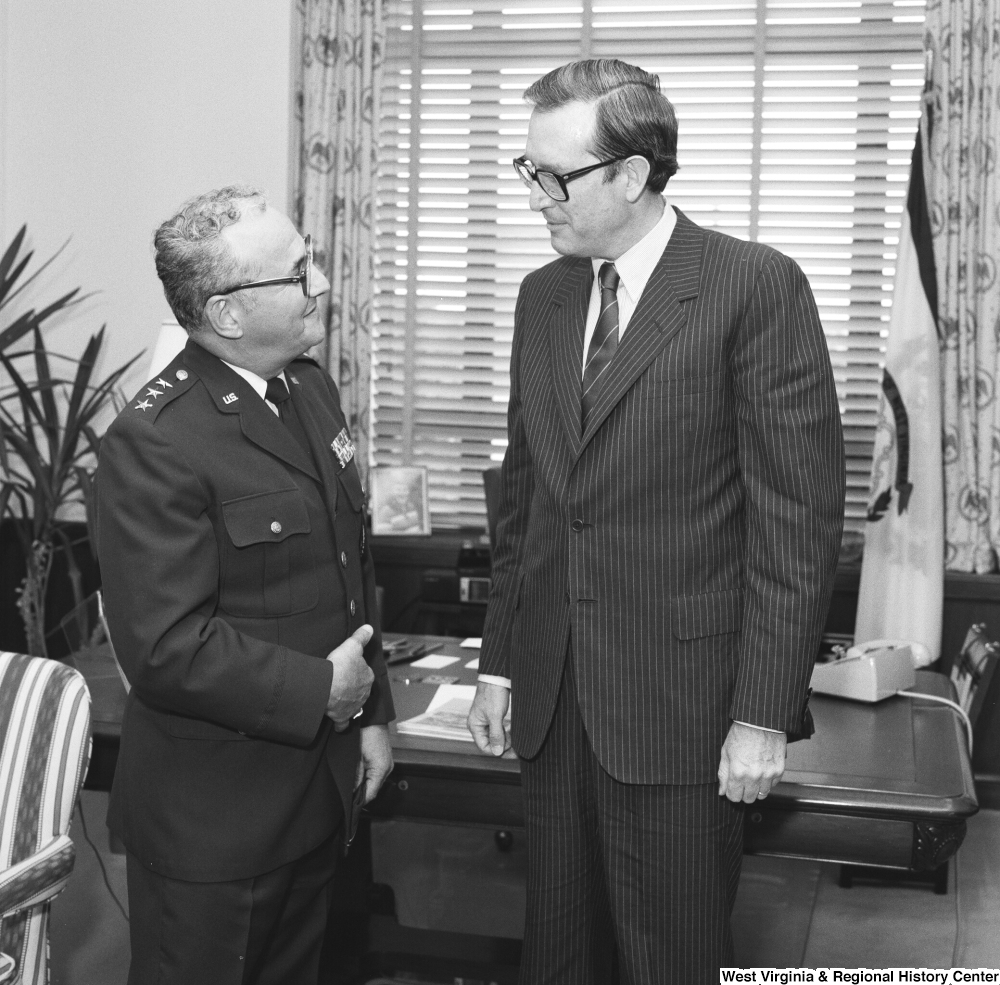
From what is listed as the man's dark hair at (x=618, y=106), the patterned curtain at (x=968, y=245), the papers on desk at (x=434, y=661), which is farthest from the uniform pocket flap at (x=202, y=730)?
the patterned curtain at (x=968, y=245)

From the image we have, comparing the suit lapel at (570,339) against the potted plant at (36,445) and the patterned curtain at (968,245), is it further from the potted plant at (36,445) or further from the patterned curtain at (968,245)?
the patterned curtain at (968,245)

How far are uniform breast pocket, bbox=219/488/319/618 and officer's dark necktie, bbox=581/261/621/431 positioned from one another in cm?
42

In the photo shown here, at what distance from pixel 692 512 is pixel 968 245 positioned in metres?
2.94

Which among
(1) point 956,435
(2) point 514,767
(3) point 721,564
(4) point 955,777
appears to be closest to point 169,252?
(3) point 721,564

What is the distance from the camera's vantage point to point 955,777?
1.97 meters

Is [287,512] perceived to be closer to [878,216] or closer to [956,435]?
[956,435]

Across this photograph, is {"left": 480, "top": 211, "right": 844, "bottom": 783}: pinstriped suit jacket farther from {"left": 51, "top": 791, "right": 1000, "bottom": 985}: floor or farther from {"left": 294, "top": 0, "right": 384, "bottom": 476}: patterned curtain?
{"left": 294, "top": 0, "right": 384, "bottom": 476}: patterned curtain

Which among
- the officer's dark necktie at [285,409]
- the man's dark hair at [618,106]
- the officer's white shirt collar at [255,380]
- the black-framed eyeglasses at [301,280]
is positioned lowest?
the officer's dark necktie at [285,409]

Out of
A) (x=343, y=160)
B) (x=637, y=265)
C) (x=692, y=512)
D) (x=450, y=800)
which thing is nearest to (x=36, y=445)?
(x=343, y=160)

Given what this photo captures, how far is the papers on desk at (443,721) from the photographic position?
2154 mm

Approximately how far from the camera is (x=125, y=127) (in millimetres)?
4586

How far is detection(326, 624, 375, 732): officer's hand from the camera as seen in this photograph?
1623 mm

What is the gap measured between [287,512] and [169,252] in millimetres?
386

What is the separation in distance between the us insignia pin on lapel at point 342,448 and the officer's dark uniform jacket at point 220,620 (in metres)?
0.05
